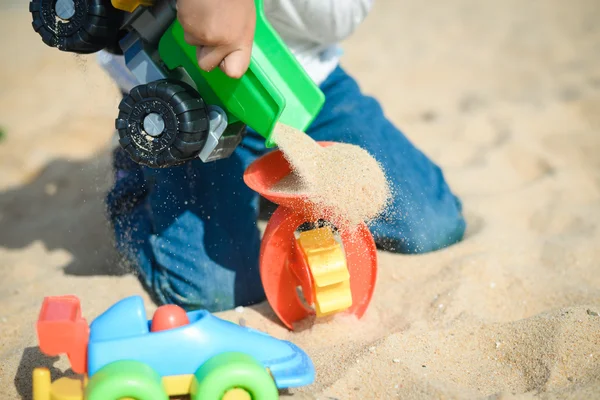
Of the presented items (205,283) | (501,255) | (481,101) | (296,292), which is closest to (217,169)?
(205,283)

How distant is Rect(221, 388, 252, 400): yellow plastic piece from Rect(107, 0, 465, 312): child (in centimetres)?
54

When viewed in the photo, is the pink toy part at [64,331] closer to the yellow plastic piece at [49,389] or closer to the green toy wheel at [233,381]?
the yellow plastic piece at [49,389]

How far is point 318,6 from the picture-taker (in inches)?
58.1

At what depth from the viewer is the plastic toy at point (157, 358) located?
3.06 feet

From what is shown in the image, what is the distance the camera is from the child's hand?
108cm

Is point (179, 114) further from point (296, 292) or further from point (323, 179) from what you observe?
point (296, 292)

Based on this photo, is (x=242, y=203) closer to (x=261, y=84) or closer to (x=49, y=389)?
(x=261, y=84)

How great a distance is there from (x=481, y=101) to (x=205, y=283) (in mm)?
1528

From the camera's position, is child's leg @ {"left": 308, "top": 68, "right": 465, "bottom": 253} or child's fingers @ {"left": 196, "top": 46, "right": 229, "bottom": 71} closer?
child's fingers @ {"left": 196, "top": 46, "right": 229, "bottom": 71}

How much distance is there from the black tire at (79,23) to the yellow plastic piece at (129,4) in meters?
0.04

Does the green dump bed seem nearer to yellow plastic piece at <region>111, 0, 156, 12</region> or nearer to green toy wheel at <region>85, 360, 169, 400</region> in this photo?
yellow plastic piece at <region>111, 0, 156, 12</region>

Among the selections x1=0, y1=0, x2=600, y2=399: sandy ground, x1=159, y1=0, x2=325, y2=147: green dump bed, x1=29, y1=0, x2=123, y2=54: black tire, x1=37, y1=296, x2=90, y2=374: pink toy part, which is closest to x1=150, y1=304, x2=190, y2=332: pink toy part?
x1=37, y1=296, x2=90, y2=374: pink toy part

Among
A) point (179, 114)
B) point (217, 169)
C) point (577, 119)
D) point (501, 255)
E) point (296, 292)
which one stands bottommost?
point (577, 119)

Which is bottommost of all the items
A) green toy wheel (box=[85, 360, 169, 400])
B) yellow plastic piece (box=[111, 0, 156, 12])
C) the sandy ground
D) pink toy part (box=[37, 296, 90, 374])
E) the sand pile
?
the sandy ground
